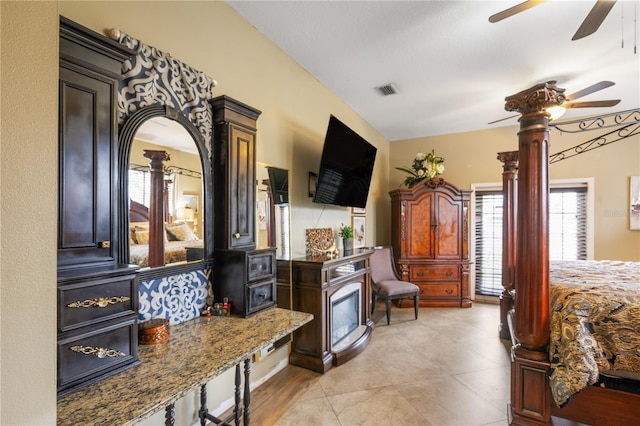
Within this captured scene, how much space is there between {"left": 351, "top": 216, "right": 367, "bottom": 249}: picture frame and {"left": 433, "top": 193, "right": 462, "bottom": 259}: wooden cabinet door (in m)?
1.22

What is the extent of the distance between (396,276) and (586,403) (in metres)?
3.01

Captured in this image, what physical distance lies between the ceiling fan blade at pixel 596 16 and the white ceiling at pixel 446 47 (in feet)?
1.83

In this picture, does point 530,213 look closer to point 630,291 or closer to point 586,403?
point 630,291

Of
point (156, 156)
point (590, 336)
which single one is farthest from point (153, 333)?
point (590, 336)

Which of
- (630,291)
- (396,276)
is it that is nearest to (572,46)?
(630,291)

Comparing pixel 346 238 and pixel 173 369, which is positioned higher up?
pixel 346 238

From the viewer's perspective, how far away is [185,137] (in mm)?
1798

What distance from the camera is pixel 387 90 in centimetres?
371

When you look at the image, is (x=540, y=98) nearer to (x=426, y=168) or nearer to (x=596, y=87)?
(x=596, y=87)

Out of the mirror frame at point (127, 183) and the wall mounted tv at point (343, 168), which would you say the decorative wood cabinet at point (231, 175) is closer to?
the mirror frame at point (127, 183)

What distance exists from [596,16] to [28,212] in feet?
8.79

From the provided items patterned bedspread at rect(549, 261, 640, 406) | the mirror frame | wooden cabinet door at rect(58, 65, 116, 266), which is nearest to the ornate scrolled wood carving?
patterned bedspread at rect(549, 261, 640, 406)

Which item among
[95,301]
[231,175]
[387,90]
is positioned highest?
[387,90]

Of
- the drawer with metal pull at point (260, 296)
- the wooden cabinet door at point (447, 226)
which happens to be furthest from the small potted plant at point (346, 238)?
the wooden cabinet door at point (447, 226)
